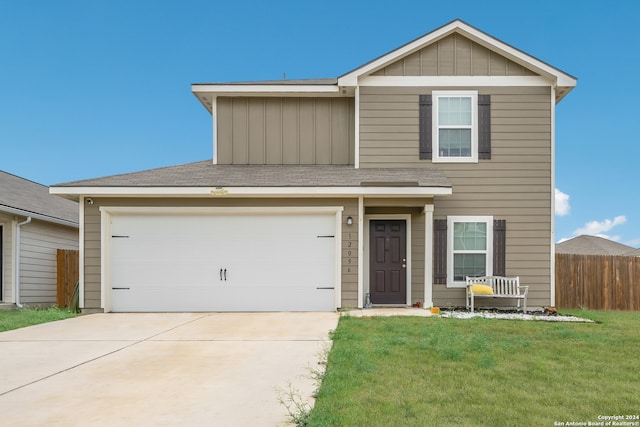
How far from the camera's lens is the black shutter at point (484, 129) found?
39.1ft

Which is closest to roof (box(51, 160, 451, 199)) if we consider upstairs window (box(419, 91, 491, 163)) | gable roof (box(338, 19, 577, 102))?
upstairs window (box(419, 91, 491, 163))

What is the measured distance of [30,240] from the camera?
47.4 ft

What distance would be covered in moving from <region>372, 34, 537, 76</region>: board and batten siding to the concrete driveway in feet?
19.8

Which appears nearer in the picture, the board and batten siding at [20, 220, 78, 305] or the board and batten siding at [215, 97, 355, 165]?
the board and batten siding at [215, 97, 355, 165]

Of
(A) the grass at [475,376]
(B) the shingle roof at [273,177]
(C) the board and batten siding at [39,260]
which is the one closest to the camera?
(A) the grass at [475,376]

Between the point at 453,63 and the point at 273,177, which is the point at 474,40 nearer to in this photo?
the point at 453,63

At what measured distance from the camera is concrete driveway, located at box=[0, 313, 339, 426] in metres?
4.17

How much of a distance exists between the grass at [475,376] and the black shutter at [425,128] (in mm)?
4805

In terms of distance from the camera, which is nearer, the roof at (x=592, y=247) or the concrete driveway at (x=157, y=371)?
the concrete driveway at (x=157, y=371)

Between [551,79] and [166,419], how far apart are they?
1119 cm

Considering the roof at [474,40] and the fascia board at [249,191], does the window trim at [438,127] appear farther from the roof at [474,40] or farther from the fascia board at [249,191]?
the fascia board at [249,191]

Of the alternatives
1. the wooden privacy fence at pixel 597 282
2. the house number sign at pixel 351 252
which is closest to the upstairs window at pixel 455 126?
the house number sign at pixel 351 252

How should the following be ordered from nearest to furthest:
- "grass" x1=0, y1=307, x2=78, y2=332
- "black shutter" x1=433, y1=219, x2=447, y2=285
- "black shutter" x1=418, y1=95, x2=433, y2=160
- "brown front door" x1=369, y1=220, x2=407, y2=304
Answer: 1. "grass" x1=0, y1=307, x2=78, y2=332
2. "black shutter" x1=433, y1=219, x2=447, y2=285
3. "brown front door" x1=369, y1=220, x2=407, y2=304
4. "black shutter" x1=418, y1=95, x2=433, y2=160

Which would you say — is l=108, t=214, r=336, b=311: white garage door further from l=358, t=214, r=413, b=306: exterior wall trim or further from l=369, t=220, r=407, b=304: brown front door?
l=369, t=220, r=407, b=304: brown front door
